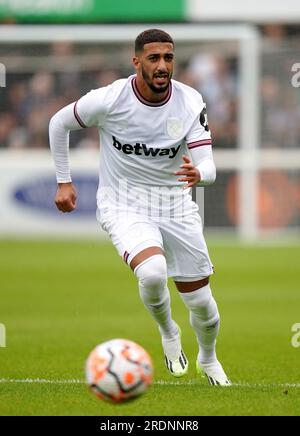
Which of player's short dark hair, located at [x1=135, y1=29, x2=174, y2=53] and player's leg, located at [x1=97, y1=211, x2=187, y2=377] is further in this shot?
player's short dark hair, located at [x1=135, y1=29, x2=174, y2=53]

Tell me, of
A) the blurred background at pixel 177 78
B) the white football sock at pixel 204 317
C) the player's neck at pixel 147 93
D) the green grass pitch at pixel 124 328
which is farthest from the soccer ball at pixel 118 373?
the blurred background at pixel 177 78

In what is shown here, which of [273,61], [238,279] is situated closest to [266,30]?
[273,61]

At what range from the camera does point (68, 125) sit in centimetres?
828

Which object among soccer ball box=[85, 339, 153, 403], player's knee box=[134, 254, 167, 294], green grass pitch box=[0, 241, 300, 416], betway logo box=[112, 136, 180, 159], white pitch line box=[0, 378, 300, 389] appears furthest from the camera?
betway logo box=[112, 136, 180, 159]

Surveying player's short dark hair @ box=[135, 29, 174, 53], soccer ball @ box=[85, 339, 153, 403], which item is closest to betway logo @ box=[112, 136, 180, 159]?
player's short dark hair @ box=[135, 29, 174, 53]

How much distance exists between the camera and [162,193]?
829 cm

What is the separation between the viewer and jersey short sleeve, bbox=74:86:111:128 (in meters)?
8.13

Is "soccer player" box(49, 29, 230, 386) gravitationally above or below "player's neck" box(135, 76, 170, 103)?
below

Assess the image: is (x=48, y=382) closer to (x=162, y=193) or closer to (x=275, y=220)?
(x=162, y=193)

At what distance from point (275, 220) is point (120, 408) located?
15384 millimetres

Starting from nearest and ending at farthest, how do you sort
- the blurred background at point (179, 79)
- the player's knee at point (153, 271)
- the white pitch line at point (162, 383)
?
the player's knee at point (153, 271)
the white pitch line at point (162, 383)
the blurred background at point (179, 79)

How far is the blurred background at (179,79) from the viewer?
A: 21812mm

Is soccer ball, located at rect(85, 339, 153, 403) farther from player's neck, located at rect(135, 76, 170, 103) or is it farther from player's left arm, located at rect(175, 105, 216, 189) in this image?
player's neck, located at rect(135, 76, 170, 103)

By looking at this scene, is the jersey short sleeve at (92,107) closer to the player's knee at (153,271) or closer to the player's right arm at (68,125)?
the player's right arm at (68,125)
